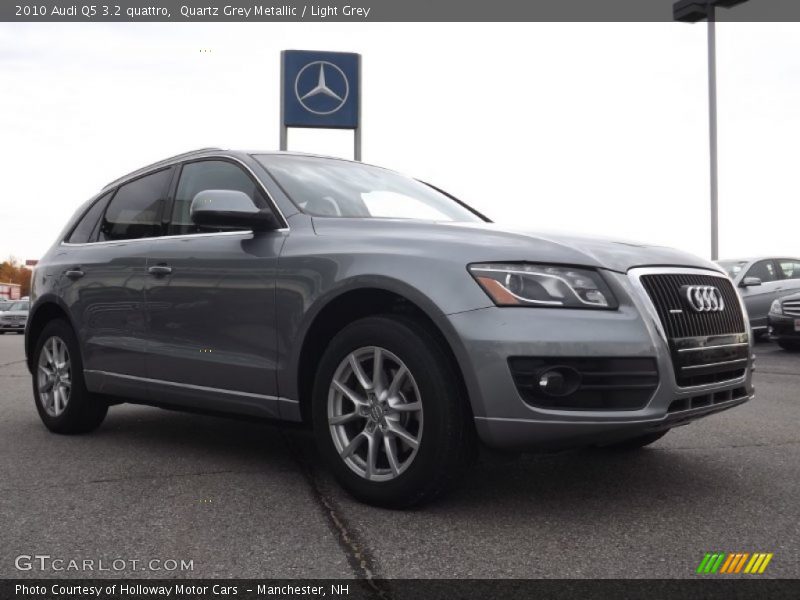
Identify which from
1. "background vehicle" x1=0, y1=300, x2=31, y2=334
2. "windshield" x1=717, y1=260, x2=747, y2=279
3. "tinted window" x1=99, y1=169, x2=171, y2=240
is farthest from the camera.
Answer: "background vehicle" x1=0, y1=300, x2=31, y2=334

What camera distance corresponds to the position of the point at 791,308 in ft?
43.4

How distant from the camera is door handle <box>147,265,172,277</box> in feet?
15.6

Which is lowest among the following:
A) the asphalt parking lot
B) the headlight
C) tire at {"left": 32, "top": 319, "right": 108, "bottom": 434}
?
the asphalt parking lot

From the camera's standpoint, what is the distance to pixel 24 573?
2879 mm

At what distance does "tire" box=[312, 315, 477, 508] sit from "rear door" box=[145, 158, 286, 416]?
47 cm

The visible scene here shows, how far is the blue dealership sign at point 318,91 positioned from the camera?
13805 mm

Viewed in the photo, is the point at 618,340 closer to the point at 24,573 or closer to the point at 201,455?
the point at 24,573

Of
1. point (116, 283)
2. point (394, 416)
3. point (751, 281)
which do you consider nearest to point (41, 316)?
point (116, 283)

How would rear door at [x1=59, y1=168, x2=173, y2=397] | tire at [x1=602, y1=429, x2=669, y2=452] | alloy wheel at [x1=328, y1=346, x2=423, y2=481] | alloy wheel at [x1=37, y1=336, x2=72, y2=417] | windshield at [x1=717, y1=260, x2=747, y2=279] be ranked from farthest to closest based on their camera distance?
windshield at [x1=717, y1=260, x2=747, y2=279] < alloy wheel at [x1=37, y1=336, x2=72, y2=417] < rear door at [x1=59, y1=168, x2=173, y2=397] < tire at [x1=602, y1=429, x2=669, y2=452] < alloy wheel at [x1=328, y1=346, x2=423, y2=481]


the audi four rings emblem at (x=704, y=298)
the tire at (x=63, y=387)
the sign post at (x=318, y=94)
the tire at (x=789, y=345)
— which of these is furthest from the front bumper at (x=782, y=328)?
the tire at (x=63, y=387)

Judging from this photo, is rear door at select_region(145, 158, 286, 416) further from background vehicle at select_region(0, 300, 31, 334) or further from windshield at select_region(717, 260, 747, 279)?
background vehicle at select_region(0, 300, 31, 334)

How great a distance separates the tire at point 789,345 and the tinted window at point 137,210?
36.1ft

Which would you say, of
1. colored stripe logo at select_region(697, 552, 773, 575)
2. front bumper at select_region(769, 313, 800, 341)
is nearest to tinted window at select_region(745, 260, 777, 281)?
front bumper at select_region(769, 313, 800, 341)

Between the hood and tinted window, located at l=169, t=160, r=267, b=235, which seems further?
tinted window, located at l=169, t=160, r=267, b=235
